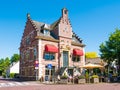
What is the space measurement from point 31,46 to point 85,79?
52.7ft

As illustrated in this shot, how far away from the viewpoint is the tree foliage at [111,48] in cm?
4422

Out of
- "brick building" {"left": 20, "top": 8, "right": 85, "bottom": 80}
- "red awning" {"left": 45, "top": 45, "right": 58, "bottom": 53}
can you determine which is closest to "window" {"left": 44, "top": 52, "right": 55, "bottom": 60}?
"brick building" {"left": 20, "top": 8, "right": 85, "bottom": 80}

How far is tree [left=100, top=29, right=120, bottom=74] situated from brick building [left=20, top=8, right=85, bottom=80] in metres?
5.55

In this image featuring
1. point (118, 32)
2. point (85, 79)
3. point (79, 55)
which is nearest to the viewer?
point (85, 79)

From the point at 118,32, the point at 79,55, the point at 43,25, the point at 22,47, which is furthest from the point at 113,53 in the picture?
the point at 22,47

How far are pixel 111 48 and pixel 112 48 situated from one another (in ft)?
0.89

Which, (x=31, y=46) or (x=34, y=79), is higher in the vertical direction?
(x=31, y=46)

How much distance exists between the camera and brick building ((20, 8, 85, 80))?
42562mm

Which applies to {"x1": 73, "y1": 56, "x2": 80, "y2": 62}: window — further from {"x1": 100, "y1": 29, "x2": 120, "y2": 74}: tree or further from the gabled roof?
{"x1": 100, "y1": 29, "x2": 120, "y2": 74}: tree

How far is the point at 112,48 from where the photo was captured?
148 feet

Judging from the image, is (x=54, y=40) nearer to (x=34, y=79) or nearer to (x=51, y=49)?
(x=51, y=49)

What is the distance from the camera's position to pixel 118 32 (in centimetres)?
4506

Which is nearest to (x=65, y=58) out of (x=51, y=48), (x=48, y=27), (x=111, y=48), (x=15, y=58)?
(x=51, y=48)

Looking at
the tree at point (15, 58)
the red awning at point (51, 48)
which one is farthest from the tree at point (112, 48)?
the tree at point (15, 58)
